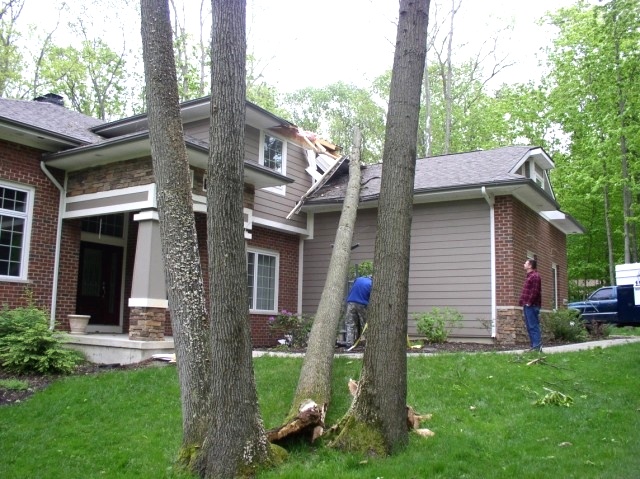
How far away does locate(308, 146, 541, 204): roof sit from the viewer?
43.3 ft

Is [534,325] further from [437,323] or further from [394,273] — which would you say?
[394,273]

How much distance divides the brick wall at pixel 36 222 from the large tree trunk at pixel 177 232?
6.67 metres

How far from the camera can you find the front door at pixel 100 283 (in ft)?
43.9

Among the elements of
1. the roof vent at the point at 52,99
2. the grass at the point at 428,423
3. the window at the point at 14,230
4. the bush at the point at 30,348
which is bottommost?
the grass at the point at 428,423

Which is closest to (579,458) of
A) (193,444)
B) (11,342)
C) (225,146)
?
(193,444)

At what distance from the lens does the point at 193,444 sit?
504cm

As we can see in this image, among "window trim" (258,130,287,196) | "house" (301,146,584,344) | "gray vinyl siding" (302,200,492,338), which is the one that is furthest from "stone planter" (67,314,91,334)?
"gray vinyl siding" (302,200,492,338)

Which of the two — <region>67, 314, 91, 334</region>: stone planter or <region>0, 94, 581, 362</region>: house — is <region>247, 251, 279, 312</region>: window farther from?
<region>67, 314, 91, 334</region>: stone planter

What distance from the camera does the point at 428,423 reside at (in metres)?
6.10

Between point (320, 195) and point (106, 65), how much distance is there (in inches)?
742

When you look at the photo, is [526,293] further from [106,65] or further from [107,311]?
[106,65]

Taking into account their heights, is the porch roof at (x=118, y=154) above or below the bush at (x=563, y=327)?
above

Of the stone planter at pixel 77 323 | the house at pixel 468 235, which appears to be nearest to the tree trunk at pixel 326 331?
the house at pixel 468 235

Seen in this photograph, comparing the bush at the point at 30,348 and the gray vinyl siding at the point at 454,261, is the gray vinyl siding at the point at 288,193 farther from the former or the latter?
the bush at the point at 30,348
